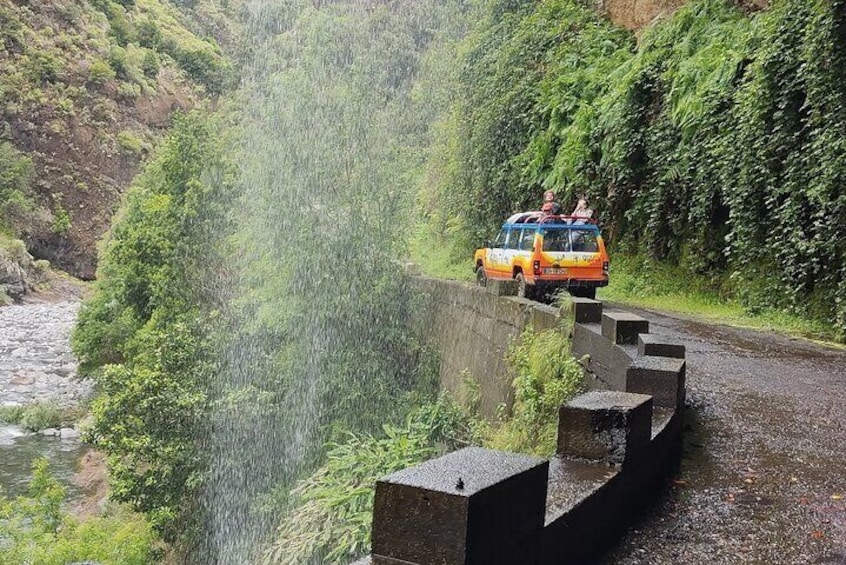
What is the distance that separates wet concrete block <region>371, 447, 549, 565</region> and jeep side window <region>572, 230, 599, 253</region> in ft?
32.2

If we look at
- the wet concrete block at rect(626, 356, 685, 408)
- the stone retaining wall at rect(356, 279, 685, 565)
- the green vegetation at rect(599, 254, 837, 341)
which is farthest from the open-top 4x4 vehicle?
the wet concrete block at rect(626, 356, 685, 408)

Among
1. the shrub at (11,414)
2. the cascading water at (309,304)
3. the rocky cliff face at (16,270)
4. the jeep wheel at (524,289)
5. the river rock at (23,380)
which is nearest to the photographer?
the jeep wheel at (524,289)

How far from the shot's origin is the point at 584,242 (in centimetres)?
1244

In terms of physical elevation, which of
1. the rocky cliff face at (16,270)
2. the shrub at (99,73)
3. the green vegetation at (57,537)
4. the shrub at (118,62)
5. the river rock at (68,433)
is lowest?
the river rock at (68,433)

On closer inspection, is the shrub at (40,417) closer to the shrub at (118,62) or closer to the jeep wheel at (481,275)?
the jeep wheel at (481,275)

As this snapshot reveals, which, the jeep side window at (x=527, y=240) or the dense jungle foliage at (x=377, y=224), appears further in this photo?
the jeep side window at (x=527, y=240)

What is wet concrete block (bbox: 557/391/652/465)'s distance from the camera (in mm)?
3924

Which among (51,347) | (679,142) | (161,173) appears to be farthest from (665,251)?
(51,347)

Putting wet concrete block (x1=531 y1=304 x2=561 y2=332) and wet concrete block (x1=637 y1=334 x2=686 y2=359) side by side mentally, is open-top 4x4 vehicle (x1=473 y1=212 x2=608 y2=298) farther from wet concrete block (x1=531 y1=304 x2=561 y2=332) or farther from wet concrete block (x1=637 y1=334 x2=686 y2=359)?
wet concrete block (x1=637 y1=334 x2=686 y2=359)

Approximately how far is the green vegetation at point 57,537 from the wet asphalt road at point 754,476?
12.8 metres

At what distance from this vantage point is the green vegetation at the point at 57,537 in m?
15.8

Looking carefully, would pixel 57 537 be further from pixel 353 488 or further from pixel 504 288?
pixel 504 288

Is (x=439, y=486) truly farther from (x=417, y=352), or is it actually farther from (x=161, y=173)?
(x=161, y=173)

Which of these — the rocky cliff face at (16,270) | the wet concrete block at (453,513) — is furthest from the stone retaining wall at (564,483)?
the rocky cliff face at (16,270)
